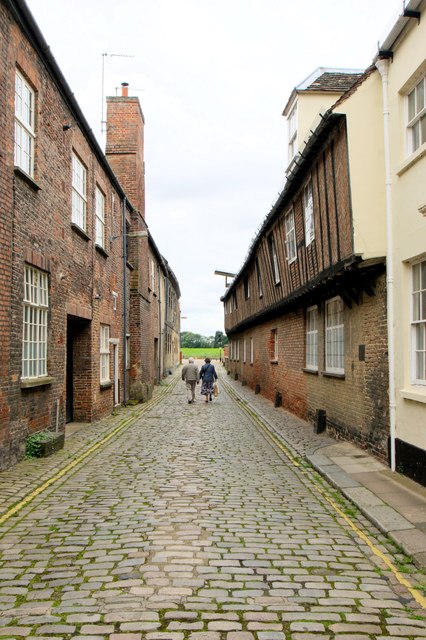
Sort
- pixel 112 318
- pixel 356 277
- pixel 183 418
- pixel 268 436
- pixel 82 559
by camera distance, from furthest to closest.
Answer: pixel 112 318 < pixel 183 418 < pixel 268 436 < pixel 356 277 < pixel 82 559

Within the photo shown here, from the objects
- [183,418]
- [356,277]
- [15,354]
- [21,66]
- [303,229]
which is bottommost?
[183,418]

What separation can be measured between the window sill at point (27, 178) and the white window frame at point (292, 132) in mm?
7946

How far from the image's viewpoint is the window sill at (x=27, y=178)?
328 inches

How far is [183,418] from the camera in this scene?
1516 centimetres

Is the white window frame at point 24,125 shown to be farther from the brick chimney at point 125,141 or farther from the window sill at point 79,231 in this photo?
the brick chimney at point 125,141

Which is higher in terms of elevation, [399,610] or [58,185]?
[58,185]

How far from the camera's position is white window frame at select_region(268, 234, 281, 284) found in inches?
667

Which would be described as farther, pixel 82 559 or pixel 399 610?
pixel 82 559

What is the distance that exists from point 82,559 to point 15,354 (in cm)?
432

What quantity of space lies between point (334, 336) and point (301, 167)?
12.2 feet

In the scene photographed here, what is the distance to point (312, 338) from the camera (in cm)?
1365

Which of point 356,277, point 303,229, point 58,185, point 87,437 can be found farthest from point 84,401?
point 356,277

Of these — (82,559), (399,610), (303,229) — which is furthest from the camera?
(303,229)

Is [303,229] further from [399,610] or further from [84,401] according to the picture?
[399,610]
